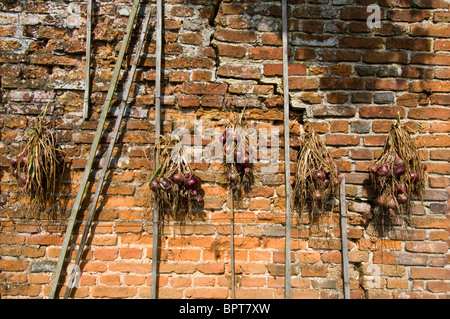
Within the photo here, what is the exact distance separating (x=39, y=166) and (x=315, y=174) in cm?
194

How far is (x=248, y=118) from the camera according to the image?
7.18 ft

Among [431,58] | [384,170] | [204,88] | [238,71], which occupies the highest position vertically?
[431,58]

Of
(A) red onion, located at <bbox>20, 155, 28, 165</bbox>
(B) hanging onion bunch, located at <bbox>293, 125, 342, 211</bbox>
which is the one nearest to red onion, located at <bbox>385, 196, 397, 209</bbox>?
(B) hanging onion bunch, located at <bbox>293, 125, 342, 211</bbox>

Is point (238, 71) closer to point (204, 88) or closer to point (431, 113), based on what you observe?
point (204, 88)

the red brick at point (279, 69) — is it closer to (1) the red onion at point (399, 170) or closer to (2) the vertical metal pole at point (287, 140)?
(2) the vertical metal pole at point (287, 140)

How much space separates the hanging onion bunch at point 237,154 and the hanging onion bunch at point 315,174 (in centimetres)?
36

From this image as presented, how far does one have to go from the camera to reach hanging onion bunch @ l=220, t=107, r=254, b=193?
2094 millimetres

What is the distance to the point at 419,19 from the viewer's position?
7.15 feet

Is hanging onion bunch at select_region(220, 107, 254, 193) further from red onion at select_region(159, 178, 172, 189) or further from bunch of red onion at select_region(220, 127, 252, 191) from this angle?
red onion at select_region(159, 178, 172, 189)

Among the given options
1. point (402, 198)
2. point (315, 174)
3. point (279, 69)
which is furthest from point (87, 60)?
point (402, 198)

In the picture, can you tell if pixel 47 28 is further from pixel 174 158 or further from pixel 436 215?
pixel 436 215

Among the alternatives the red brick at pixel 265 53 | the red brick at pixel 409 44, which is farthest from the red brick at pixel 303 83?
the red brick at pixel 409 44

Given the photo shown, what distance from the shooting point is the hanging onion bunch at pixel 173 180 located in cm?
205

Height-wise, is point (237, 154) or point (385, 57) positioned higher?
point (385, 57)
